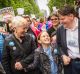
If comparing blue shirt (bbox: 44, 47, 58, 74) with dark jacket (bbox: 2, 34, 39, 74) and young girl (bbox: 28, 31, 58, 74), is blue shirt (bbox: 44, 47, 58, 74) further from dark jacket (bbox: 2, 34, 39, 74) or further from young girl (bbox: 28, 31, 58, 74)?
dark jacket (bbox: 2, 34, 39, 74)

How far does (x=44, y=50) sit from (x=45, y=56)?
0.13 meters

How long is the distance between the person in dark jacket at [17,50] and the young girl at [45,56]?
0.44m

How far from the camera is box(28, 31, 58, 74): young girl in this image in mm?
10367

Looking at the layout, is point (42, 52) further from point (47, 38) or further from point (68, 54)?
point (68, 54)

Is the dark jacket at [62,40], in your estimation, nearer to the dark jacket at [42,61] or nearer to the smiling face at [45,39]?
the dark jacket at [42,61]

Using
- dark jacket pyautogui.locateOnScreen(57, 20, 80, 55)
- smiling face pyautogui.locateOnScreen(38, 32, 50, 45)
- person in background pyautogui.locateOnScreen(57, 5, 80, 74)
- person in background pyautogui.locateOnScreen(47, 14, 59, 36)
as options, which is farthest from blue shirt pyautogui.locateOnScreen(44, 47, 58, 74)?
person in background pyautogui.locateOnScreen(47, 14, 59, 36)

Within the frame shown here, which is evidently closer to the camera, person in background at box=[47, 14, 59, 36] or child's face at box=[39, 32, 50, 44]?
child's face at box=[39, 32, 50, 44]

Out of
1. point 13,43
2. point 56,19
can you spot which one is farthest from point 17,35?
point 56,19

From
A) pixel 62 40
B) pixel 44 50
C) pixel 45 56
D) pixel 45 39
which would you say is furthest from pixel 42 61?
pixel 62 40

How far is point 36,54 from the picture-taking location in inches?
405

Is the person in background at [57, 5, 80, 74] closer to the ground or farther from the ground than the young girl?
farther from the ground

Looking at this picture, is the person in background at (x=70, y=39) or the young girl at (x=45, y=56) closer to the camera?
the person in background at (x=70, y=39)

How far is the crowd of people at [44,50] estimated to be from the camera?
9.18 meters

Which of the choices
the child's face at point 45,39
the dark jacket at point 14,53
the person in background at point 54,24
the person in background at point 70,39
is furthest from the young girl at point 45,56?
the person in background at point 54,24
